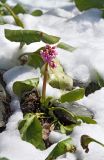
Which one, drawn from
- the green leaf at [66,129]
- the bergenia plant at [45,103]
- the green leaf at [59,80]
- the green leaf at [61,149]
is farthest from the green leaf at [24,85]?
the green leaf at [61,149]

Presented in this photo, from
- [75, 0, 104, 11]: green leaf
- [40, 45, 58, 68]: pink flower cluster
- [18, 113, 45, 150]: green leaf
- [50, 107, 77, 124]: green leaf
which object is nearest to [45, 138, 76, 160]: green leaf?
[18, 113, 45, 150]: green leaf

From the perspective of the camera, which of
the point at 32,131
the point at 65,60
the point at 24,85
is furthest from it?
the point at 65,60

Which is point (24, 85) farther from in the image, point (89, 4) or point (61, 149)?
point (89, 4)

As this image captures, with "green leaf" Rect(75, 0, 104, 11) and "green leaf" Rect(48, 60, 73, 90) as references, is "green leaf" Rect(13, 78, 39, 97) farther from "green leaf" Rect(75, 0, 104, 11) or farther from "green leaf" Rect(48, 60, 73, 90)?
"green leaf" Rect(75, 0, 104, 11)

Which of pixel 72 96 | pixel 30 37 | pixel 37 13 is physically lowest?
pixel 37 13

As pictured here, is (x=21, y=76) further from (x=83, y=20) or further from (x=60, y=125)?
(x=83, y=20)

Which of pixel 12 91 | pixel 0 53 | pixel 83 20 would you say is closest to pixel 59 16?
pixel 83 20

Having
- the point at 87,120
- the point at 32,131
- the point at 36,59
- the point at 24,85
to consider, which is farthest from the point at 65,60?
the point at 32,131
